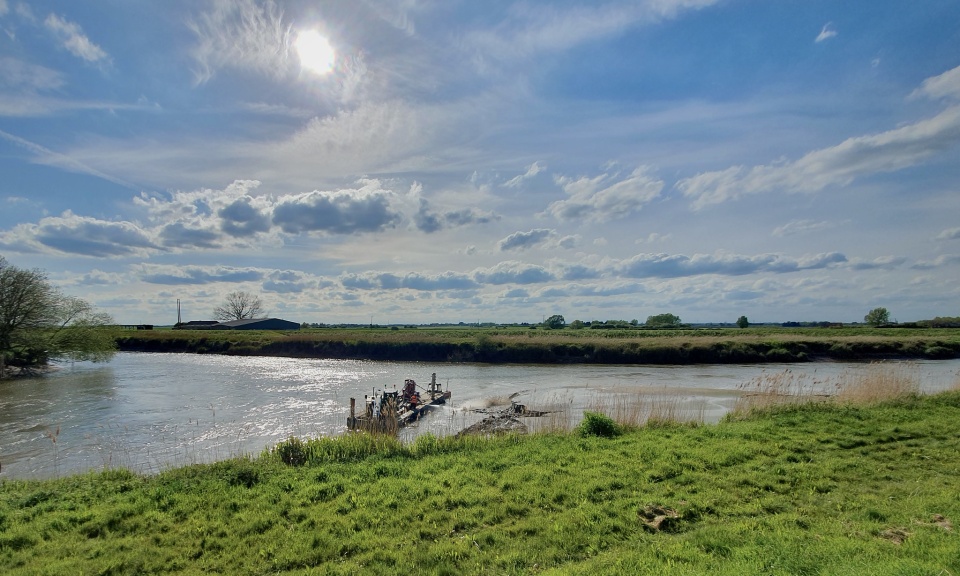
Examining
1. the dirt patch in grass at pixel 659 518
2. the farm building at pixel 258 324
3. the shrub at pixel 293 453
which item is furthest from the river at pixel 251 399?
the farm building at pixel 258 324

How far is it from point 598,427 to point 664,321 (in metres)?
93.9

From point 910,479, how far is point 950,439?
142 inches

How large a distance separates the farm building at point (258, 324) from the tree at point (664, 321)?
74.9 meters

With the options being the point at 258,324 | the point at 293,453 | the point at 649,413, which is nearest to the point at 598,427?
the point at 649,413

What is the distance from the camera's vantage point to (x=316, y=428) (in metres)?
16.4

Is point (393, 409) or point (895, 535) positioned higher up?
point (393, 409)

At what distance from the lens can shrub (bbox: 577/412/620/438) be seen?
1111 cm

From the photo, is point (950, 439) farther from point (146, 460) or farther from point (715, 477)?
point (146, 460)

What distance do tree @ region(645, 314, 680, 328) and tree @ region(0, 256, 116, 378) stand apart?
285 feet

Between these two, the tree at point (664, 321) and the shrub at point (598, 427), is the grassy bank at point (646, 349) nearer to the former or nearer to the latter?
the shrub at point (598, 427)

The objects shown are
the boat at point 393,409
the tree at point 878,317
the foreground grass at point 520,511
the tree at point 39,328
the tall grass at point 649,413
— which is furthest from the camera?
the tree at point 878,317

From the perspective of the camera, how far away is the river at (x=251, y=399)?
13.5 meters

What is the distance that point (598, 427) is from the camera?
11.2 meters

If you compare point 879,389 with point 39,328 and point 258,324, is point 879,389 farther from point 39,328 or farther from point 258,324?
point 258,324
